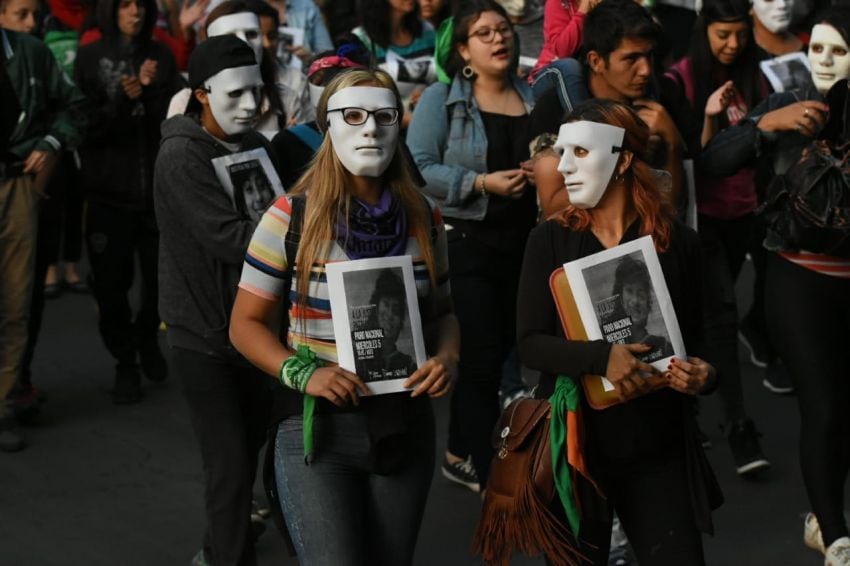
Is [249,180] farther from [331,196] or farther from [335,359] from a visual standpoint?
[335,359]

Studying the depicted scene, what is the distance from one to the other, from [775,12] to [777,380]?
2.02 m

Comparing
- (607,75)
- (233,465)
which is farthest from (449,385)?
(607,75)

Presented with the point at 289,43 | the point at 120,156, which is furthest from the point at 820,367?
the point at 289,43

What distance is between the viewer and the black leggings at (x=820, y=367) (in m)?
5.99

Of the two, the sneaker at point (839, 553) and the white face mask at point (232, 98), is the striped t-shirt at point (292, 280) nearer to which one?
the white face mask at point (232, 98)

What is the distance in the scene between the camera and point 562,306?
4.52 meters

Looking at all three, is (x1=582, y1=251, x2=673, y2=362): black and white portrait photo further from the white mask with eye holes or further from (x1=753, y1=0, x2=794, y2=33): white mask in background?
(x1=753, y1=0, x2=794, y2=33): white mask in background

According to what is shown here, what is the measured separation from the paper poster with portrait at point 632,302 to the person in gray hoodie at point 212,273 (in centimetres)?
155

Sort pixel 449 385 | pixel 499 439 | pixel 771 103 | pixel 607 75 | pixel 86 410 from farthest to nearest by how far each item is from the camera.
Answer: pixel 86 410 < pixel 771 103 < pixel 607 75 < pixel 499 439 < pixel 449 385

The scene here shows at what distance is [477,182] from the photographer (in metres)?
6.68

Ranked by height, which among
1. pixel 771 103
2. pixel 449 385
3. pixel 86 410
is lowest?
pixel 86 410

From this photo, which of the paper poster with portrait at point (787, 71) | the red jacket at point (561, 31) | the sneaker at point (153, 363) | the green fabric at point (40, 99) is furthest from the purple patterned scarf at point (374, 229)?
the sneaker at point (153, 363)

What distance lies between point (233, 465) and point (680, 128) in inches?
93.1

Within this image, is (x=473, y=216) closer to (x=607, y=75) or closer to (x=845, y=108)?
(x=607, y=75)
